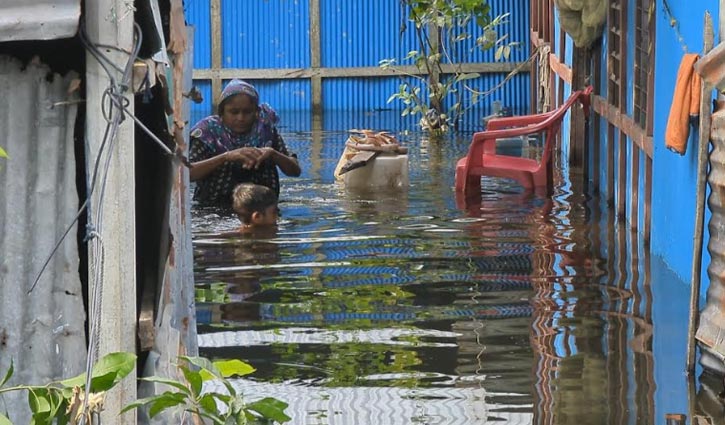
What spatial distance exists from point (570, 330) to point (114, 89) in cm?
412

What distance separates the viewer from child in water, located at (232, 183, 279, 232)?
429 inches

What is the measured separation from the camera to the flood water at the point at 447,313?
6242mm

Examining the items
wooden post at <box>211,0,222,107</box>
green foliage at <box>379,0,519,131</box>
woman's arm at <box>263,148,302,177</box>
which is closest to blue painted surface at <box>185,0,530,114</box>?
wooden post at <box>211,0,222,107</box>

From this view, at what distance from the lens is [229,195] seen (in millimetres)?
11375

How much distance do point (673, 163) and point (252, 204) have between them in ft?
12.1

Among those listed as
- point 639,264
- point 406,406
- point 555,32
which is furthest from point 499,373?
point 555,32

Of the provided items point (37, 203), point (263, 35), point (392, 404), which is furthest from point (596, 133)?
point (263, 35)

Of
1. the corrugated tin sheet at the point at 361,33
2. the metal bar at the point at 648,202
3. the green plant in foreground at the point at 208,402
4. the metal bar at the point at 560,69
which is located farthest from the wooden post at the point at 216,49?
the green plant in foreground at the point at 208,402

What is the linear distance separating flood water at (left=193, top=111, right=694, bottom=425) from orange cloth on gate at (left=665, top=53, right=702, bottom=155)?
961 mm

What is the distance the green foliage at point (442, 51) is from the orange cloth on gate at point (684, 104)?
8.26 metres

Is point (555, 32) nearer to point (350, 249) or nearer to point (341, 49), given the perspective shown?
point (341, 49)

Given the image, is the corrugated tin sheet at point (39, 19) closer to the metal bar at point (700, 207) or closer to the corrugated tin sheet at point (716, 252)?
the metal bar at point (700, 207)

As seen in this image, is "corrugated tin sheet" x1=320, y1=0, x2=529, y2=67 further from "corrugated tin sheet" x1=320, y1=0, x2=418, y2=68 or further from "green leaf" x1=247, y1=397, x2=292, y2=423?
"green leaf" x1=247, y1=397, x2=292, y2=423

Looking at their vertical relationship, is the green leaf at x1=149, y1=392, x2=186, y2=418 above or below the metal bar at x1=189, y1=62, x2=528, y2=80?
below
